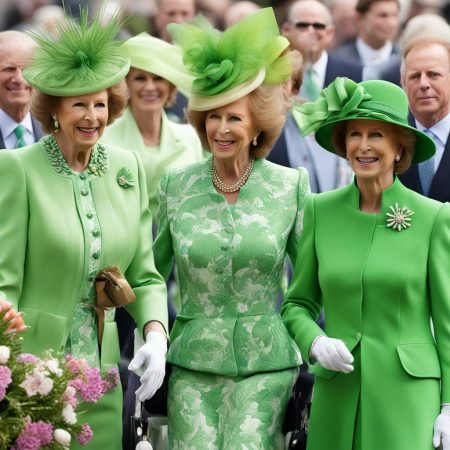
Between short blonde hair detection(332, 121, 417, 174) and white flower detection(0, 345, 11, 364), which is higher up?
short blonde hair detection(332, 121, 417, 174)

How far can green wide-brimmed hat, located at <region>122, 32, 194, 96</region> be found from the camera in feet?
28.1

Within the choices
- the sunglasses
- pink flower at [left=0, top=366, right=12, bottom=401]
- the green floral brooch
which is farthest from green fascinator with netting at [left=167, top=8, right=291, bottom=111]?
the sunglasses

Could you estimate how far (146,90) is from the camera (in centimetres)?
880

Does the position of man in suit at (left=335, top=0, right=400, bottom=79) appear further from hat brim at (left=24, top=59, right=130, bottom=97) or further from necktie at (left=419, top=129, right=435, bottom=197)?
hat brim at (left=24, top=59, right=130, bottom=97)

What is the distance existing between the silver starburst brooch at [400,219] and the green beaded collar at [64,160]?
1.23 metres

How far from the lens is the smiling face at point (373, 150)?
641 cm

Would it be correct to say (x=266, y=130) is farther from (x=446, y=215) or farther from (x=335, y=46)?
(x=335, y=46)

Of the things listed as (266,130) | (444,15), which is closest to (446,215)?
(266,130)

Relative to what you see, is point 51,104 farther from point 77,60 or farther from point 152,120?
point 152,120

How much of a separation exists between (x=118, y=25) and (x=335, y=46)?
4.71 meters

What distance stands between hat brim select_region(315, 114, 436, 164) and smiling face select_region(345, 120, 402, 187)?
55 millimetres

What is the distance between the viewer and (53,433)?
5.64 m

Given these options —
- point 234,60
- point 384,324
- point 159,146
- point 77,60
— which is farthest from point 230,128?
point 159,146

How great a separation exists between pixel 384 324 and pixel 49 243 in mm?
1381
